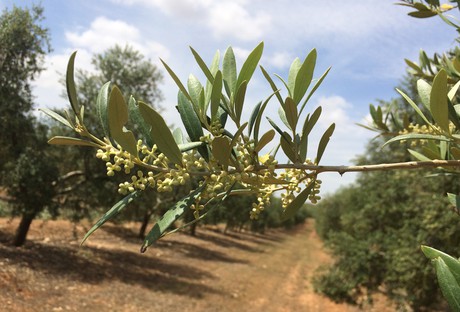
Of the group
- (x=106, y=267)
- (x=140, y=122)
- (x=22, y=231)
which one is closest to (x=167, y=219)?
(x=140, y=122)

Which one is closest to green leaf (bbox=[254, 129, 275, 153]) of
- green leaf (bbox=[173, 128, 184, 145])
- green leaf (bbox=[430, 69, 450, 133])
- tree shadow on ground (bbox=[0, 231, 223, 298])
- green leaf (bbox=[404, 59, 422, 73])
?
green leaf (bbox=[173, 128, 184, 145])

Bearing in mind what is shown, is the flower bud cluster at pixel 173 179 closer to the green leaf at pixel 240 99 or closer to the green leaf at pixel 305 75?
the green leaf at pixel 240 99

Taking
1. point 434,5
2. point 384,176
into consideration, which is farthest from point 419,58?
point 384,176

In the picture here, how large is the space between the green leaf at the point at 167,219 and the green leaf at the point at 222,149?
0.37 ft

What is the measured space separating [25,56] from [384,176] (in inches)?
445

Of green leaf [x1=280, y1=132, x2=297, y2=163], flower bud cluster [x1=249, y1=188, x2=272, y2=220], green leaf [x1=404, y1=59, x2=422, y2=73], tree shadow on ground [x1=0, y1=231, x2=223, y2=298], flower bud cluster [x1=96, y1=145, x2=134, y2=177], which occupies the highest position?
green leaf [x1=404, y1=59, x2=422, y2=73]

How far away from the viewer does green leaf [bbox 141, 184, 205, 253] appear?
0.85 meters

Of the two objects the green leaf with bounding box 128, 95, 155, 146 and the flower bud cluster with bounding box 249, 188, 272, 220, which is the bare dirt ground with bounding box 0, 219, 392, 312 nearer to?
the green leaf with bounding box 128, 95, 155, 146

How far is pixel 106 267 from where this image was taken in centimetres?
1349

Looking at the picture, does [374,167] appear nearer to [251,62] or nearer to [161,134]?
[251,62]

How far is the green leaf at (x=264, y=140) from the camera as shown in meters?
1.01

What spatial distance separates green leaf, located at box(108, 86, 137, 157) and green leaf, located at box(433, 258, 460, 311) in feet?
2.15

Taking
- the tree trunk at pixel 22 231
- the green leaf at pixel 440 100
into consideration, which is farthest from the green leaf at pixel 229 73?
the tree trunk at pixel 22 231

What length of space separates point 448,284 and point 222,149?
1.63 ft
